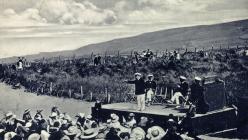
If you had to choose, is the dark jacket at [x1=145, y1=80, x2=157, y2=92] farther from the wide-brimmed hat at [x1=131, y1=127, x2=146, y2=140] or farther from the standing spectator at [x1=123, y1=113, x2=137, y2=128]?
the wide-brimmed hat at [x1=131, y1=127, x2=146, y2=140]

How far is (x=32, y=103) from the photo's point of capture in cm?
763

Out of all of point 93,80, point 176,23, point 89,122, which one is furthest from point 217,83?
point 93,80

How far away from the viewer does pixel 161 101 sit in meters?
7.64

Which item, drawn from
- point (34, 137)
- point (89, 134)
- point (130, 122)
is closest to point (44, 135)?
point (34, 137)

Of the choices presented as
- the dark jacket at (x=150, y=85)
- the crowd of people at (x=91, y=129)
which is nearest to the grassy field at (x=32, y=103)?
the crowd of people at (x=91, y=129)

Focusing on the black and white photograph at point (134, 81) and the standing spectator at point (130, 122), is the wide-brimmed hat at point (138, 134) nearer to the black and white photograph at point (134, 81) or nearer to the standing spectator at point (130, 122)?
the black and white photograph at point (134, 81)

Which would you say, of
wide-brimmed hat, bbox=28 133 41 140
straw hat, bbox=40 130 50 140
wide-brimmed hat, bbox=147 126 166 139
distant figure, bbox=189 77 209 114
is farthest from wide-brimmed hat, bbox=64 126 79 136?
distant figure, bbox=189 77 209 114

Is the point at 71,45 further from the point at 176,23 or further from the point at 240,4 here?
the point at 240,4

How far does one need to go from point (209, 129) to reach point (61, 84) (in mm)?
4428

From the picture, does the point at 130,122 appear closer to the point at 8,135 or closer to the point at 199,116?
the point at 199,116

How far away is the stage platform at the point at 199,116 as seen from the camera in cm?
589

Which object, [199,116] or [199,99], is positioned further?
[199,99]

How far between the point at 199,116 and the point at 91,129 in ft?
5.44

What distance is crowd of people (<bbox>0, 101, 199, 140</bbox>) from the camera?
5.43 metres
